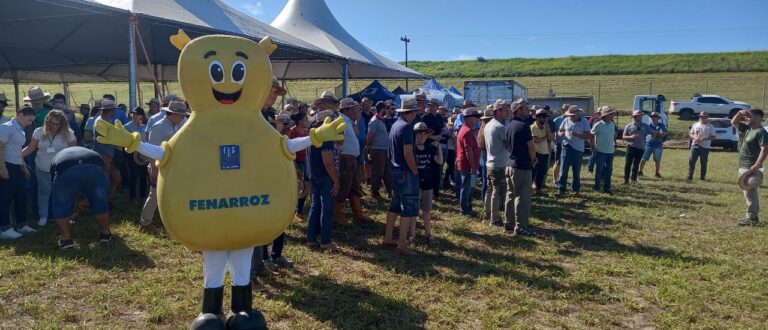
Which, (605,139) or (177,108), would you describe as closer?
(177,108)

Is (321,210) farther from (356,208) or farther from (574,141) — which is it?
(574,141)

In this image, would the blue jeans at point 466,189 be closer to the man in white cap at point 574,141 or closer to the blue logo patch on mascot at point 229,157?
the man in white cap at point 574,141

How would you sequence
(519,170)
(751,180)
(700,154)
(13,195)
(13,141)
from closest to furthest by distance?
(13,141)
(13,195)
(519,170)
(751,180)
(700,154)

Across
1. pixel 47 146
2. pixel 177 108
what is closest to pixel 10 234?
pixel 47 146

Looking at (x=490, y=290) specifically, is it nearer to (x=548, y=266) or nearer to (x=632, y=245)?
(x=548, y=266)

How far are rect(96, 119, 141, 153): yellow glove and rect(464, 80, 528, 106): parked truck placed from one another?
1645cm

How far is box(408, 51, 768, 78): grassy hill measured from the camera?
48.2 m

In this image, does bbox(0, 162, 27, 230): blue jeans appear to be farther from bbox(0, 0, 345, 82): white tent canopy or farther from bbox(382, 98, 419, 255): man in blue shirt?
bbox(382, 98, 419, 255): man in blue shirt

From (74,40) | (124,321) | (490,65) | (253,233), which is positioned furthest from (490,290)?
(490,65)

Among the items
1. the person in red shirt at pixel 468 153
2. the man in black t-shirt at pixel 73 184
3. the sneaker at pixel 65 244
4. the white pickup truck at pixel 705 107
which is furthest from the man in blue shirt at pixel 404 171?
the white pickup truck at pixel 705 107

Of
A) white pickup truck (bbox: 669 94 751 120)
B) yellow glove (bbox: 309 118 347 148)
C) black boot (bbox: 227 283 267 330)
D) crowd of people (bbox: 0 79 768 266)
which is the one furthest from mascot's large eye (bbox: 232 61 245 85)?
white pickup truck (bbox: 669 94 751 120)

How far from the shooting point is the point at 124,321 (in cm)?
400

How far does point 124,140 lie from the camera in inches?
121

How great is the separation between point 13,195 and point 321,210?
3.89 meters
